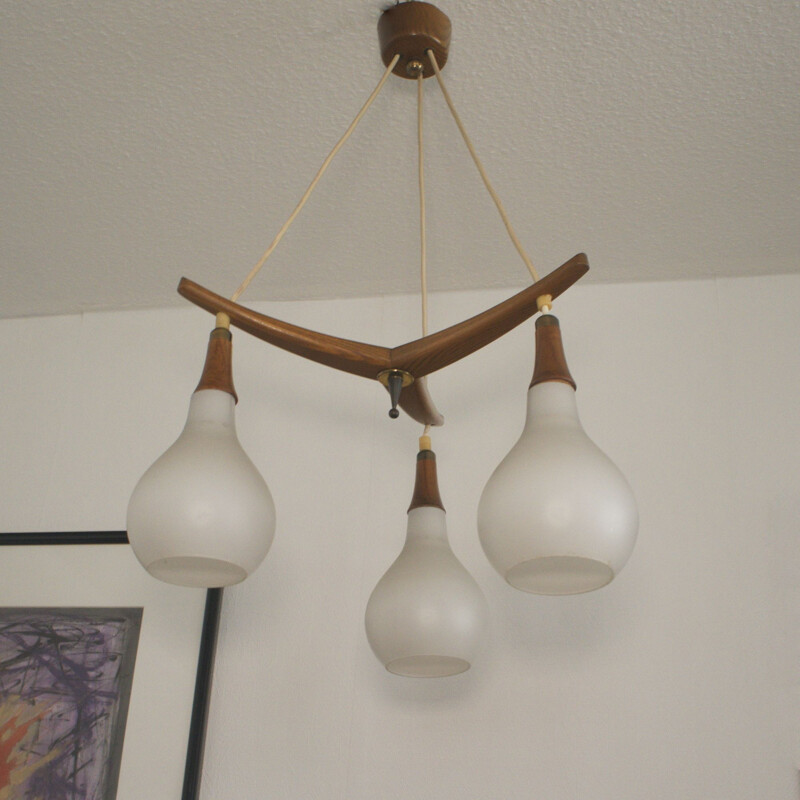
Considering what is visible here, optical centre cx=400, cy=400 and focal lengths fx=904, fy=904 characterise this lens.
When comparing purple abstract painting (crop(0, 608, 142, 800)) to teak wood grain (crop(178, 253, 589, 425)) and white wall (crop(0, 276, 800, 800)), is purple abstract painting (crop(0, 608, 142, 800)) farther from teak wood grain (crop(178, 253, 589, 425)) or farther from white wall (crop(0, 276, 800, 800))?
teak wood grain (crop(178, 253, 589, 425))

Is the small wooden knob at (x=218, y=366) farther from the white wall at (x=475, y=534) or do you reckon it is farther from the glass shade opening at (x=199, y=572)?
the white wall at (x=475, y=534)

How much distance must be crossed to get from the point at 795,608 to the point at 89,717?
→ 898mm

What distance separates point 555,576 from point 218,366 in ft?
1.11

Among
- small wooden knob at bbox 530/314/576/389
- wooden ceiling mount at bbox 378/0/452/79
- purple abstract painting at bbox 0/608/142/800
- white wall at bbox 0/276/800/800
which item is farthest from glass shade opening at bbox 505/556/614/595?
purple abstract painting at bbox 0/608/142/800

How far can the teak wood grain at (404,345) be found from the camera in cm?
78

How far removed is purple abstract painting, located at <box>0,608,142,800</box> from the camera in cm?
112

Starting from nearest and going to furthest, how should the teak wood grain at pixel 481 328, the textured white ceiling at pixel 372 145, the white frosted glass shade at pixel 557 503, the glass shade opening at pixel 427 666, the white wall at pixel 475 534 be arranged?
1. the white frosted glass shade at pixel 557 503
2. the teak wood grain at pixel 481 328
3. the glass shade opening at pixel 427 666
4. the textured white ceiling at pixel 372 145
5. the white wall at pixel 475 534

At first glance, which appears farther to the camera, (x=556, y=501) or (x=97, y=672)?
(x=97, y=672)

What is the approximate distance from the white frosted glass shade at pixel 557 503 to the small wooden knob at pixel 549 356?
1 cm

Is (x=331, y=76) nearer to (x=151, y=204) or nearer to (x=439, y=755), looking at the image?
Result: (x=151, y=204)

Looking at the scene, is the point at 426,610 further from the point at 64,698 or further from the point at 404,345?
the point at 64,698

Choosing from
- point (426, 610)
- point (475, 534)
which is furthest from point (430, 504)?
point (475, 534)

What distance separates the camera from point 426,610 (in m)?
A: 0.79

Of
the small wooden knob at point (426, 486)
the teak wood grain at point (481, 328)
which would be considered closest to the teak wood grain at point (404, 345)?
the teak wood grain at point (481, 328)
